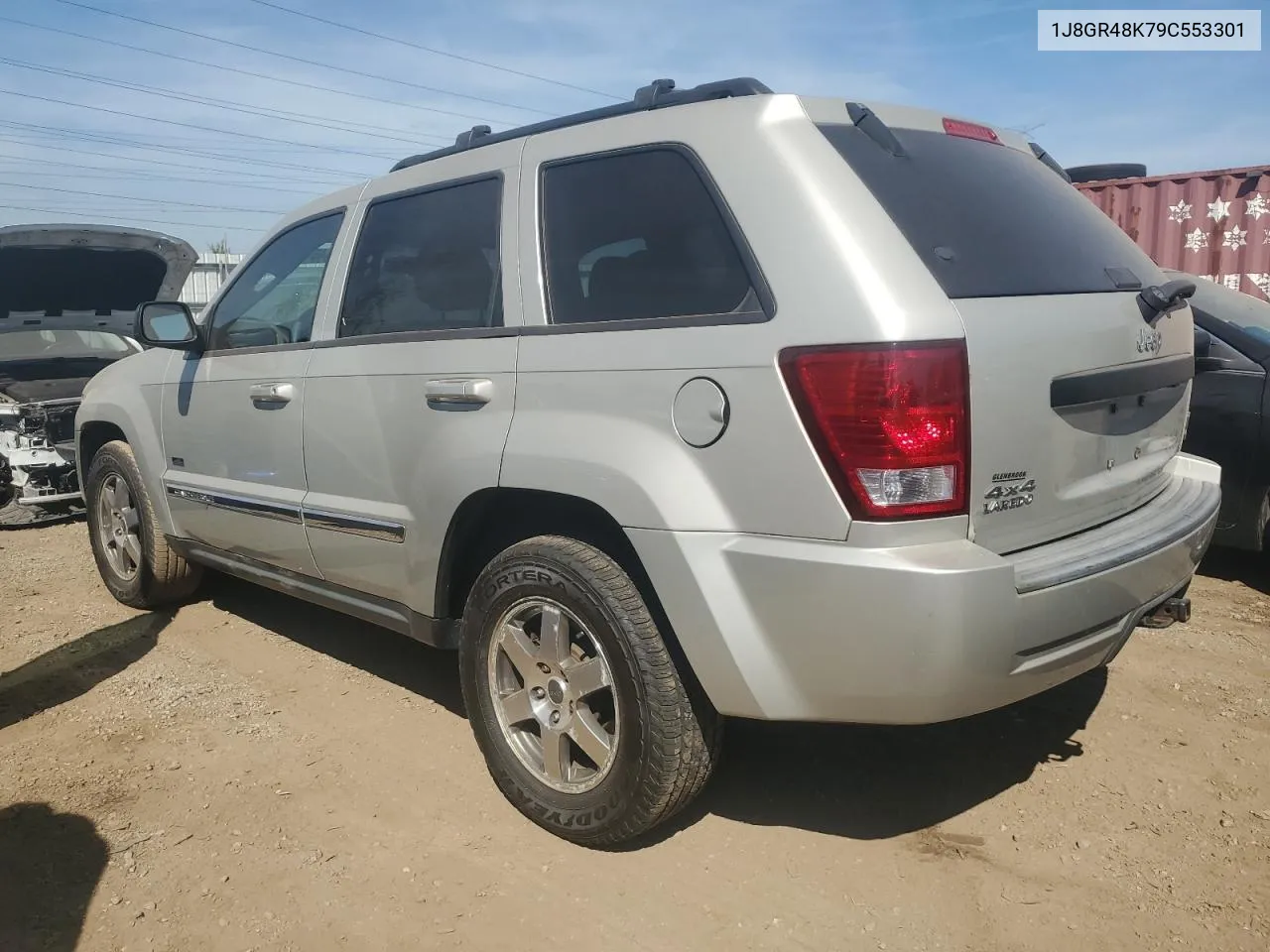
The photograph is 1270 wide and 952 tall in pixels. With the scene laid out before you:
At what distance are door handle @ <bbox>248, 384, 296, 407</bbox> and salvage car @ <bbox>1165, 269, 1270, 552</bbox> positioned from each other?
390 cm

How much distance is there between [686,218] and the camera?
262 centimetres

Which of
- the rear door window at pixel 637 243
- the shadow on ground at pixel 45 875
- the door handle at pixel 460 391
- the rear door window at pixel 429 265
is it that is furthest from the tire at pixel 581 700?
the shadow on ground at pixel 45 875

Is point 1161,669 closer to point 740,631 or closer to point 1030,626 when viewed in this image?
point 1030,626

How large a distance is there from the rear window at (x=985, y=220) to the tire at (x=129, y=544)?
3758 mm

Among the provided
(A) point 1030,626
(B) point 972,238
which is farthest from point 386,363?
(A) point 1030,626

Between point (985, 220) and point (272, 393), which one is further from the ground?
point (985, 220)

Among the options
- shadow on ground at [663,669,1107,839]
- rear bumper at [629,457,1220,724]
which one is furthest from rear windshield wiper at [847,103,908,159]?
shadow on ground at [663,669,1107,839]

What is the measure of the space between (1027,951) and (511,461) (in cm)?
175

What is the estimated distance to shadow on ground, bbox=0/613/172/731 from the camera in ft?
13.1

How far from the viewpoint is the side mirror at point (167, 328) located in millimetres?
4215

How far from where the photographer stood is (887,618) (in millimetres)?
2197

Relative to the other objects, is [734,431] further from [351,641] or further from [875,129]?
[351,641]

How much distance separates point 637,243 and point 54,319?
6835 mm

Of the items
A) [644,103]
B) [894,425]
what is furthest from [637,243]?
[894,425]
